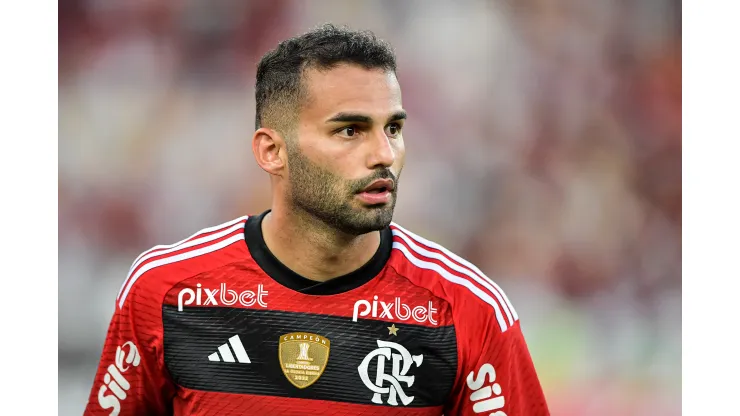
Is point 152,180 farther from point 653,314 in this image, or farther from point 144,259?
→ point 653,314

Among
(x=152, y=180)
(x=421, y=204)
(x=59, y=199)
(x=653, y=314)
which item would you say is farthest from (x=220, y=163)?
(x=653, y=314)

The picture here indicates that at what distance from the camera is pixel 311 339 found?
2.31 metres

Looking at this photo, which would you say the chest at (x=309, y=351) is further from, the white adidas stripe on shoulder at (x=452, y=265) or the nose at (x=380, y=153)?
the nose at (x=380, y=153)

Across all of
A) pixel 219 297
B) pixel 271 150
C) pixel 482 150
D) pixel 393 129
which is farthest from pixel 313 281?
pixel 482 150

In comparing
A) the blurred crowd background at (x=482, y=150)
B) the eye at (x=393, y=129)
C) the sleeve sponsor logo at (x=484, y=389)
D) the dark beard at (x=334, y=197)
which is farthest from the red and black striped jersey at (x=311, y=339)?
the blurred crowd background at (x=482, y=150)

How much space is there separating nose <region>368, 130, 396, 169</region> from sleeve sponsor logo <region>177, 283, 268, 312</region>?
56 cm

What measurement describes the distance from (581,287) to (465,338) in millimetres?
2291

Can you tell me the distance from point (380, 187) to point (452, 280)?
0.39 meters

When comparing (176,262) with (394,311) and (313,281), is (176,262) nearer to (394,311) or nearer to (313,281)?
(313,281)

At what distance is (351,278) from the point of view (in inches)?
91.7

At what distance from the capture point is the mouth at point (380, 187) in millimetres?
2115

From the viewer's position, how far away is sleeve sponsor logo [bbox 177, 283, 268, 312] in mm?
2357

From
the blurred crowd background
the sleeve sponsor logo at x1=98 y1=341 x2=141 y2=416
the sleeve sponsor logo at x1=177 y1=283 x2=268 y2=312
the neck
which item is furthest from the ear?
the blurred crowd background

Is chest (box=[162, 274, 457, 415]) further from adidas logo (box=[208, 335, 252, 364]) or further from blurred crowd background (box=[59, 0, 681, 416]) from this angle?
blurred crowd background (box=[59, 0, 681, 416])
